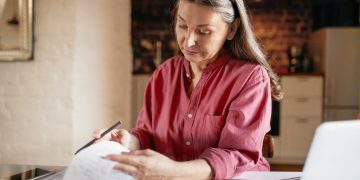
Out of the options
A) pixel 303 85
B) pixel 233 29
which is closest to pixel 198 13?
pixel 233 29

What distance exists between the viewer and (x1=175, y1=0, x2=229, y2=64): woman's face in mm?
1028

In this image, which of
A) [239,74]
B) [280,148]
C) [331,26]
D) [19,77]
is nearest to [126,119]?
[19,77]

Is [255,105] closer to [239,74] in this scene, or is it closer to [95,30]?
[239,74]

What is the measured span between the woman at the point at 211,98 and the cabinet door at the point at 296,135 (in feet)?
9.81

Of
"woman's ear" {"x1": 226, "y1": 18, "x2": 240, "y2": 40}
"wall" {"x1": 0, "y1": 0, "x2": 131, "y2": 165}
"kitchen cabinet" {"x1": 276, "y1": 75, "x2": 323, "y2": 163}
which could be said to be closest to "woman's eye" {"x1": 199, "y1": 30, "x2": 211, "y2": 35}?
"woman's ear" {"x1": 226, "y1": 18, "x2": 240, "y2": 40}

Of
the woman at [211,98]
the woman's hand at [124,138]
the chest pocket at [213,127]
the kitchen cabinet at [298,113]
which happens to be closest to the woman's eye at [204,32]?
the woman at [211,98]

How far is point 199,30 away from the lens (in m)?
1.04

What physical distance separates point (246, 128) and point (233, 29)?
30 centimetres

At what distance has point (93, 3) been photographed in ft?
8.23

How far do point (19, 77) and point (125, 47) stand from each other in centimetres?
105

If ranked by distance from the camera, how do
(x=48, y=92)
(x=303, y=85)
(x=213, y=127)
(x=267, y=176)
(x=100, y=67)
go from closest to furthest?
(x=267, y=176) → (x=213, y=127) → (x=48, y=92) → (x=100, y=67) → (x=303, y=85)

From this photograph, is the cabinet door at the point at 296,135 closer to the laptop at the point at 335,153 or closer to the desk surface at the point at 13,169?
the desk surface at the point at 13,169

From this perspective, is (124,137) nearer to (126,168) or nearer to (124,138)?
(124,138)

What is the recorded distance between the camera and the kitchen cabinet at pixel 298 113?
402 centimetres
